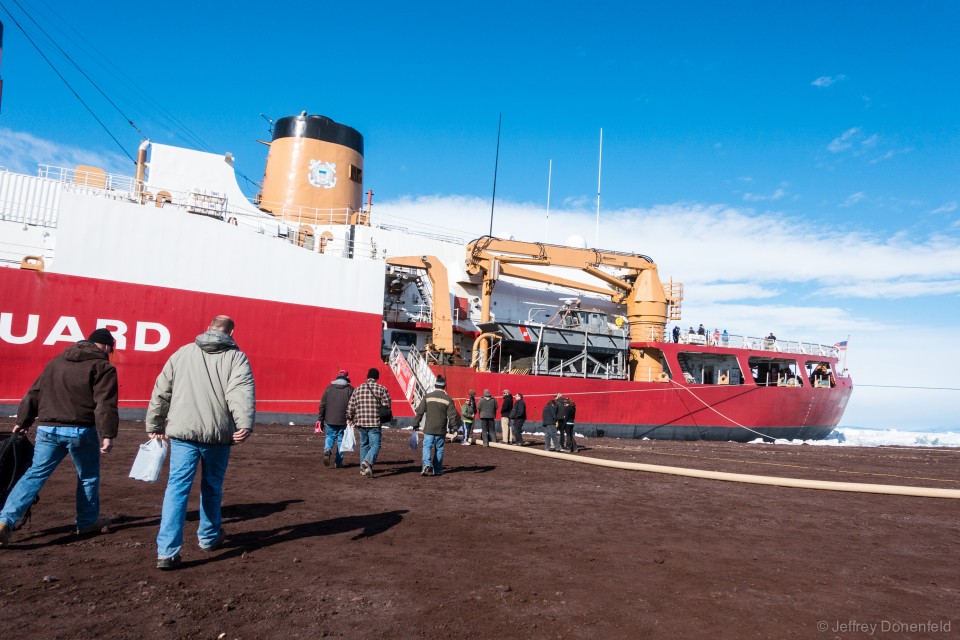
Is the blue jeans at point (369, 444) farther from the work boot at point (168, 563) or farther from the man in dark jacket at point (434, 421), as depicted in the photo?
the work boot at point (168, 563)

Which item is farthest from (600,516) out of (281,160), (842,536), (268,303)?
(281,160)

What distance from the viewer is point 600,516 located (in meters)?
5.94

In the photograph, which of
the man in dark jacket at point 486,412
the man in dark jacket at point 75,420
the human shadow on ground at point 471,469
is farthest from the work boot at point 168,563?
the man in dark jacket at point 486,412

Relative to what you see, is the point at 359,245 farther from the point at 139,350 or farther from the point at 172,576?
the point at 172,576

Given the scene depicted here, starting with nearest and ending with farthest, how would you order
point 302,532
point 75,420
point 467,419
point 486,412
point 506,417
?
point 75,420
point 302,532
point 486,412
point 467,419
point 506,417

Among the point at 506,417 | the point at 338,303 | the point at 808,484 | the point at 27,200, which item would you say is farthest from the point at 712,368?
the point at 27,200

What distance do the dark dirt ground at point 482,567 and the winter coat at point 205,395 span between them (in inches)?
32.7

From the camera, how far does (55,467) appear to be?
424 centimetres

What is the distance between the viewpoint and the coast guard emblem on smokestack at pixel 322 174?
20.8 m

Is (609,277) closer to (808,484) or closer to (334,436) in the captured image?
(808,484)

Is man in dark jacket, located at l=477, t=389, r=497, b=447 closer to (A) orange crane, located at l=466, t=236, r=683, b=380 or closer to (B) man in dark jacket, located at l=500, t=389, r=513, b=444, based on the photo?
(B) man in dark jacket, located at l=500, t=389, r=513, b=444

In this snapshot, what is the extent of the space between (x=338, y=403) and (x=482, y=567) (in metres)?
4.87

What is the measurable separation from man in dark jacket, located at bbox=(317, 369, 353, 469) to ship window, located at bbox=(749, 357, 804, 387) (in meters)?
21.2

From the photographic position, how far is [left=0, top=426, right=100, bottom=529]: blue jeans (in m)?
4.07
